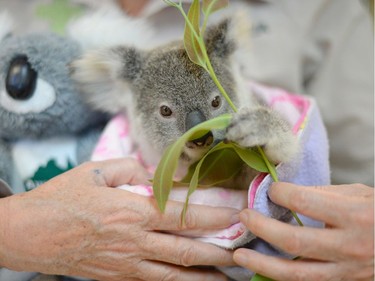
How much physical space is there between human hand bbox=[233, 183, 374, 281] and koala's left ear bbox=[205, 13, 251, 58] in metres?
0.52

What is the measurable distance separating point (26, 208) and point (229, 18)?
812 mm

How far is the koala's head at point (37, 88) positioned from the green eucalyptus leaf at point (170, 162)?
25.0 inches

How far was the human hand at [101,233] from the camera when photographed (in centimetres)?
125

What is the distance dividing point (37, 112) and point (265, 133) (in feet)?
2.56

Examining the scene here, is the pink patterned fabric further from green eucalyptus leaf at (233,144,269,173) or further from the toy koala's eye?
the toy koala's eye

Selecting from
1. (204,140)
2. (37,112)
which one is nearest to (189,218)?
(204,140)

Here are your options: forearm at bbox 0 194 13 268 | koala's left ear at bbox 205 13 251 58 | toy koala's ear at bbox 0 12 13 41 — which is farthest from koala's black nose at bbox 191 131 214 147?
toy koala's ear at bbox 0 12 13 41

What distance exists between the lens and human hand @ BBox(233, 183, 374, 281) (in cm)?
103

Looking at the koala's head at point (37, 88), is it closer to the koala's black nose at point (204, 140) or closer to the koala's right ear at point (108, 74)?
the koala's right ear at point (108, 74)

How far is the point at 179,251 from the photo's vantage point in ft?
4.11

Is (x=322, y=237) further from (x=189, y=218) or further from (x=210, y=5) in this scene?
(x=210, y=5)

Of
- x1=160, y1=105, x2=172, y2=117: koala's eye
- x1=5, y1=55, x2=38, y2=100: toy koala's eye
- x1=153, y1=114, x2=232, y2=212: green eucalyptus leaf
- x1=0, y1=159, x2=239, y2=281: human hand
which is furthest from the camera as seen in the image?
x1=5, y1=55, x2=38, y2=100: toy koala's eye

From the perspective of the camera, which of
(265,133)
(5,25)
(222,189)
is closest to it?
(265,133)

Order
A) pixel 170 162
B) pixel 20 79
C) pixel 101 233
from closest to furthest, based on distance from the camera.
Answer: pixel 170 162 → pixel 101 233 → pixel 20 79
